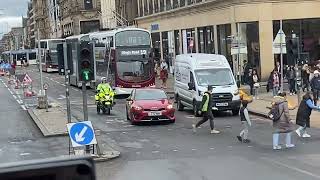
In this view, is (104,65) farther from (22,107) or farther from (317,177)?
(317,177)

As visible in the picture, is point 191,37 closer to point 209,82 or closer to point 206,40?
point 206,40

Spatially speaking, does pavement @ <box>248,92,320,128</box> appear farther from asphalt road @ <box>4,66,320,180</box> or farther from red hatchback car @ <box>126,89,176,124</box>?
red hatchback car @ <box>126,89,176,124</box>

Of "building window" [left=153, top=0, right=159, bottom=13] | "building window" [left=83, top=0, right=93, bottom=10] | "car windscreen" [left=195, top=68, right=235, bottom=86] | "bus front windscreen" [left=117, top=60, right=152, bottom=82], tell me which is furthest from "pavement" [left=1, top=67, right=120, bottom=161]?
"building window" [left=83, top=0, right=93, bottom=10]

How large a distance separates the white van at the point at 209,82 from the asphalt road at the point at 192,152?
882 mm

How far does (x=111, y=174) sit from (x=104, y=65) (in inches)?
1043

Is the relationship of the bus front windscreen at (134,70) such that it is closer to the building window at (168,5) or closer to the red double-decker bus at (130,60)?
the red double-decker bus at (130,60)

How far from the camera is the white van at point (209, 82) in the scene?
2552 cm

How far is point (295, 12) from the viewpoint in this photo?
38.9 metres

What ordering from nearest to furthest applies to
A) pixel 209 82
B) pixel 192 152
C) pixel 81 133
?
pixel 81 133, pixel 192 152, pixel 209 82

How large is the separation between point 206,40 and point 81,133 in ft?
112

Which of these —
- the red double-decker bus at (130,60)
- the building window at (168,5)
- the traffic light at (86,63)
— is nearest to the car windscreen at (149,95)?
the traffic light at (86,63)

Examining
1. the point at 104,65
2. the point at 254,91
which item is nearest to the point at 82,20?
the point at 104,65

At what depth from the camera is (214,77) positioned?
26422 mm

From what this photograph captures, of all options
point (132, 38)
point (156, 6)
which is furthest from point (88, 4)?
point (132, 38)
